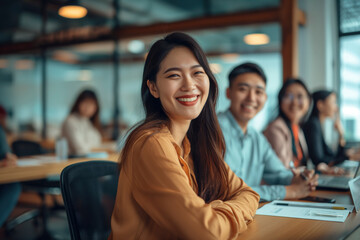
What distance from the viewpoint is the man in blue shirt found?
2.23m

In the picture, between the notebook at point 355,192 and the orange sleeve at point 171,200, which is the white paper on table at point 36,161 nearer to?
the orange sleeve at point 171,200

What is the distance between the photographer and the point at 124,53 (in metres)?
6.47

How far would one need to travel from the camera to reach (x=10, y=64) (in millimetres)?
6879

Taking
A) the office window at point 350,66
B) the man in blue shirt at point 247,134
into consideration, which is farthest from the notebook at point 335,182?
the office window at point 350,66

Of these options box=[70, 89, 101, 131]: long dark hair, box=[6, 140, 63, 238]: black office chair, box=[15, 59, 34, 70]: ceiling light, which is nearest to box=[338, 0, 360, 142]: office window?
box=[70, 89, 101, 131]: long dark hair

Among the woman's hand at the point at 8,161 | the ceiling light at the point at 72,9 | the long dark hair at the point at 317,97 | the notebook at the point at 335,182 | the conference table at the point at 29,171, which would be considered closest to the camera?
the notebook at the point at 335,182

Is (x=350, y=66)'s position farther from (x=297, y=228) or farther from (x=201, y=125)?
(x=297, y=228)

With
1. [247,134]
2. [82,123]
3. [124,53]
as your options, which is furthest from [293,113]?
[124,53]

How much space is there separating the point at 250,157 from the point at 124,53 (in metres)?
4.59

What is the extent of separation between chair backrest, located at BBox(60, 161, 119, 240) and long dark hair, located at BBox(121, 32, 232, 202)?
14.2 inches

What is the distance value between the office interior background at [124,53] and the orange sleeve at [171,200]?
4.13m

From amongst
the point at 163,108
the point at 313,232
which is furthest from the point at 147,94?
the point at 313,232

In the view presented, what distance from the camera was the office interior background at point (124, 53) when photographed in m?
5.44

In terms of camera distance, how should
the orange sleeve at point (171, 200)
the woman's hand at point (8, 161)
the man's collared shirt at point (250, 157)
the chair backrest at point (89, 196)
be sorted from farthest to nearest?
the woman's hand at point (8, 161)
the man's collared shirt at point (250, 157)
the chair backrest at point (89, 196)
the orange sleeve at point (171, 200)
